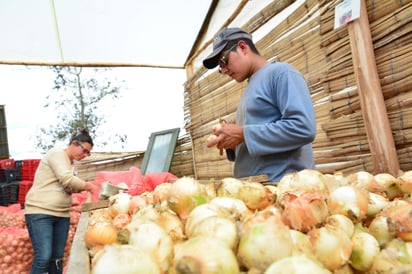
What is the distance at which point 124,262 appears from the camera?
56 cm

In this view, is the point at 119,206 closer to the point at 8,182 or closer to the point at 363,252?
the point at 363,252

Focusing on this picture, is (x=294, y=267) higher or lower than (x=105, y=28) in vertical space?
lower

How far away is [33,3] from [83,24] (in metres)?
0.59

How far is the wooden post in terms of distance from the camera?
5.92 ft

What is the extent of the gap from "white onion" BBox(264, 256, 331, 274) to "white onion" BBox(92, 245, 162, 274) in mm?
192

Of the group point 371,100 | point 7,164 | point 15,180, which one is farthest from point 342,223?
point 7,164

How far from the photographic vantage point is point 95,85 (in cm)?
1257

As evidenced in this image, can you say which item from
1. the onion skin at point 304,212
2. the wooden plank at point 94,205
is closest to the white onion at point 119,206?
the wooden plank at point 94,205

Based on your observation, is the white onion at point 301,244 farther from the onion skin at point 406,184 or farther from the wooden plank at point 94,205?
the wooden plank at point 94,205

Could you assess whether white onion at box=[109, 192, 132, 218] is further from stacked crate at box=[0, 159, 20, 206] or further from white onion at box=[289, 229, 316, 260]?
stacked crate at box=[0, 159, 20, 206]

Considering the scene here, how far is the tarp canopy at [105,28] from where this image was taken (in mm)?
4027

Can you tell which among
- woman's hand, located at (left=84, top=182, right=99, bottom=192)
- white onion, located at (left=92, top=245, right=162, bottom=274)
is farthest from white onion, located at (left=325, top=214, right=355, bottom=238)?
woman's hand, located at (left=84, top=182, right=99, bottom=192)

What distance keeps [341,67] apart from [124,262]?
1986mm

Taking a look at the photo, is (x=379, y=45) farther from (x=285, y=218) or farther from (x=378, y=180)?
(x=285, y=218)
